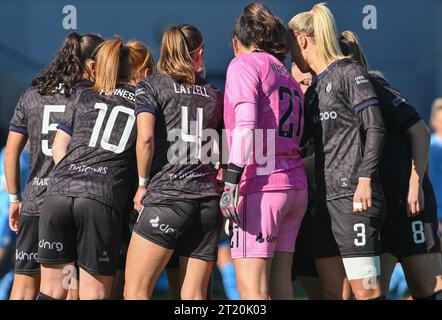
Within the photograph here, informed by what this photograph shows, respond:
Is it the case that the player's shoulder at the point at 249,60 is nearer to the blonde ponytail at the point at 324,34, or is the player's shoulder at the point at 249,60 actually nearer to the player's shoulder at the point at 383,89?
the blonde ponytail at the point at 324,34

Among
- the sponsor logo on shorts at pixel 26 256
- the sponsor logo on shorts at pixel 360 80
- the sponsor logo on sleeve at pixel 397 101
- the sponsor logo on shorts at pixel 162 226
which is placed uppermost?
the sponsor logo on shorts at pixel 360 80

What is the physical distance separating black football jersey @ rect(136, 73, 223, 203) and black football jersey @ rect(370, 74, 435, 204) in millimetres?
1113

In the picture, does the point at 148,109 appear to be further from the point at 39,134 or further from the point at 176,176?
the point at 39,134

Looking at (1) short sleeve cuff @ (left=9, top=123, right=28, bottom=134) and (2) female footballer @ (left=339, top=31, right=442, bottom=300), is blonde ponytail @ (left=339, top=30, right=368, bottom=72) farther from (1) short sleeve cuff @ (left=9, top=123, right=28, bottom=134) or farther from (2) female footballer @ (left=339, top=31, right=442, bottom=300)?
(1) short sleeve cuff @ (left=9, top=123, right=28, bottom=134)

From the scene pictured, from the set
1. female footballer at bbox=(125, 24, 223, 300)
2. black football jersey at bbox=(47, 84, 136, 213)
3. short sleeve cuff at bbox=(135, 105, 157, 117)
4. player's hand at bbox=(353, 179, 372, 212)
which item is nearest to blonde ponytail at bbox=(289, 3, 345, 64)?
female footballer at bbox=(125, 24, 223, 300)

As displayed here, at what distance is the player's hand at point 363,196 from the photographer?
5109 millimetres

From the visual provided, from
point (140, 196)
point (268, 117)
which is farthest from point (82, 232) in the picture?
point (268, 117)

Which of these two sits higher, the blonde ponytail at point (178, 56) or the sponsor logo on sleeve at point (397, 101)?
the blonde ponytail at point (178, 56)

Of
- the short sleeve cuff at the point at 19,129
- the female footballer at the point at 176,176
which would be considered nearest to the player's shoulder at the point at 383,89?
the female footballer at the point at 176,176

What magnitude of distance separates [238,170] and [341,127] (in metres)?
0.79

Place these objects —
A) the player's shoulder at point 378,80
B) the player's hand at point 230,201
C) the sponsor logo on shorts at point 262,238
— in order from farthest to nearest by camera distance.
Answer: the player's shoulder at point 378,80
the sponsor logo on shorts at point 262,238
the player's hand at point 230,201

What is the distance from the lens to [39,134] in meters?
5.91

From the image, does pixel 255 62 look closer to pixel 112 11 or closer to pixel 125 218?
pixel 125 218
